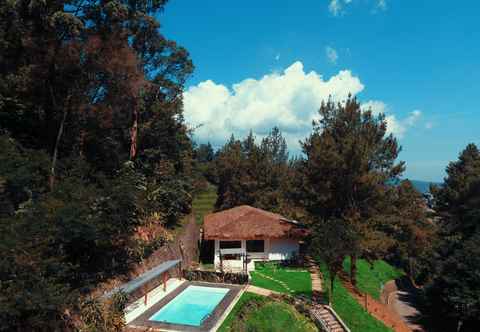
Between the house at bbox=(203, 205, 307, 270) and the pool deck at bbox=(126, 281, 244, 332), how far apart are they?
212 inches

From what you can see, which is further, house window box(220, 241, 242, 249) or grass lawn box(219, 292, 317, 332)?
house window box(220, 241, 242, 249)

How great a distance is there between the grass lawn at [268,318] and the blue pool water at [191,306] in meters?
1.22

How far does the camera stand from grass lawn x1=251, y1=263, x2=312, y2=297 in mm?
17516

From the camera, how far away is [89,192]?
1295cm

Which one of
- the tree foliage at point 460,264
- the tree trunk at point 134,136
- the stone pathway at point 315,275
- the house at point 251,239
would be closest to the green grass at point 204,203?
the house at point 251,239

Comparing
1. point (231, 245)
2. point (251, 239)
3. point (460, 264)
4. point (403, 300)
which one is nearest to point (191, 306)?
point (251, 239)

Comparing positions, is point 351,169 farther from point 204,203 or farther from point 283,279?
point 204,203

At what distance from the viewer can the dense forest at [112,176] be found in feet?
35.3

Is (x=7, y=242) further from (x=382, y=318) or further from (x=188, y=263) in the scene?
(x=382, y=318)

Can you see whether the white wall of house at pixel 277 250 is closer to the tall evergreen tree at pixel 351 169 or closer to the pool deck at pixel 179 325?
Result: the tall evergreen tree at pixel 351 169

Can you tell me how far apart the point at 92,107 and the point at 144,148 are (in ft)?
27.4

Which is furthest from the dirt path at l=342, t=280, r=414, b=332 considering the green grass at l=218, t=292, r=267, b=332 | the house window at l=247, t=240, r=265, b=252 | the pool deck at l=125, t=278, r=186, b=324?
the pool deck at l=125, t=278, r=186, b=324

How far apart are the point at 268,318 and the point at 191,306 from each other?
3866 millimetres

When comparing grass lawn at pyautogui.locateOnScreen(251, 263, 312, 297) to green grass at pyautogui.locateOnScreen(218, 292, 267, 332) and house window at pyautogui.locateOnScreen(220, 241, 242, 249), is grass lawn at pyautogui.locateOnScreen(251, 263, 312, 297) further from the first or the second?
house window at pyautogui.locateOnScreen(220, 241, 242, 249)
